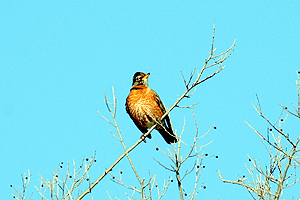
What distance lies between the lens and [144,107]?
9.31m

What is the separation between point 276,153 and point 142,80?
16.0 feet

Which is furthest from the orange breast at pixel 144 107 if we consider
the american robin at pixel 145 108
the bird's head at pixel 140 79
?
the bird's head at pixel 140 79

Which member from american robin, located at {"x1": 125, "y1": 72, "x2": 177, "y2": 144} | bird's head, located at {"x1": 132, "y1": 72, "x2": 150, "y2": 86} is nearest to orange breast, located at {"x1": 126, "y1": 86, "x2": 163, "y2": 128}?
american robin, located at {"x1": 125, "y1": 72, "x2": 177, "y2": 144}

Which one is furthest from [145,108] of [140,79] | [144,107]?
[140,79]

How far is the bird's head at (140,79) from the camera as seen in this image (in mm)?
9933

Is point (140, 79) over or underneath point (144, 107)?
over

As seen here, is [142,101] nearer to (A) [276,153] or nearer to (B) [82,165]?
(B) [82,165]

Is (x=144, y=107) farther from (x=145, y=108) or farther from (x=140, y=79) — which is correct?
(x=140, y=79)

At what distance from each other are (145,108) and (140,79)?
Answer: 106 cm

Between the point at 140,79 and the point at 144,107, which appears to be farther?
the point at 140,79

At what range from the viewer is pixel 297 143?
5.31 metres

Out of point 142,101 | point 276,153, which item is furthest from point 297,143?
point 142,101

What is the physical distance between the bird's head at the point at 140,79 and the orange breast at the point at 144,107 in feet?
1.22

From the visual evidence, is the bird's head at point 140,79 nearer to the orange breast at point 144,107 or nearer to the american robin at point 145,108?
the american robin at point 145,108
